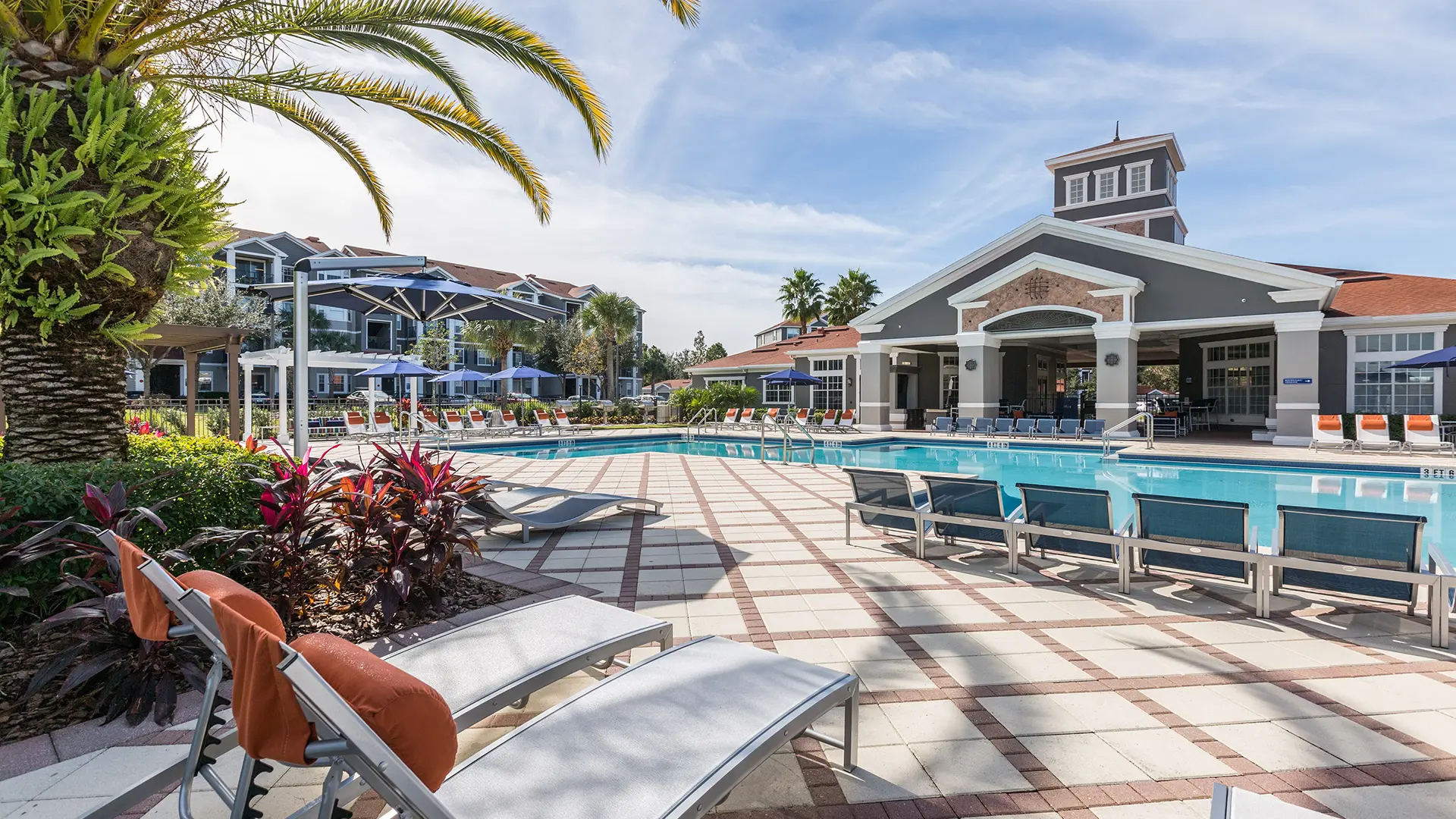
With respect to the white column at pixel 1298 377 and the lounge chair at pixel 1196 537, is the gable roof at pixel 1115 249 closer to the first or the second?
the white column at pixel 1298 377

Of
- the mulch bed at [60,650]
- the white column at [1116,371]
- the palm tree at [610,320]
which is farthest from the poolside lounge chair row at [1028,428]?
the palm tree at [610,320]

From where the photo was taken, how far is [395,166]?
8094 mm

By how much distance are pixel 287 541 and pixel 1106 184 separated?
31761 millimetres

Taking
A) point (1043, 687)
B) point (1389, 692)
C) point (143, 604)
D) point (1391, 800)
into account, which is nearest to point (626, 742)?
point (143, 604)

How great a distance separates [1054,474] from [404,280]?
12806 mm

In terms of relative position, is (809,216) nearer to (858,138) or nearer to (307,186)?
(858,138)

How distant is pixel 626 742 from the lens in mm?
2260

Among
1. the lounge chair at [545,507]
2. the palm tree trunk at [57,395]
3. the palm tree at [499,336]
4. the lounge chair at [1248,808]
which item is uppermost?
the palm tree at [499,336]

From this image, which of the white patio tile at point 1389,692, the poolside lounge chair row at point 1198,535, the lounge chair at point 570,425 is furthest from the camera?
the lounge chair at point 570,425

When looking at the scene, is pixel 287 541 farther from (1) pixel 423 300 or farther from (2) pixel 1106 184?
(2) pixel 1106 184

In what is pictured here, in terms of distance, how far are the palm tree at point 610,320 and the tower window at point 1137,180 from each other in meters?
25.0

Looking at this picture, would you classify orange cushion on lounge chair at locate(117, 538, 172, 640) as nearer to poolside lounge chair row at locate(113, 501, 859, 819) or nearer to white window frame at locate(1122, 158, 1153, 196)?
poolside lounge chair row at locate(113, 501, 859, 819)

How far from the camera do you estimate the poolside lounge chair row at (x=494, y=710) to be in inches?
56.1

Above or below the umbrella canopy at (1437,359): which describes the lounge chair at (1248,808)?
below
